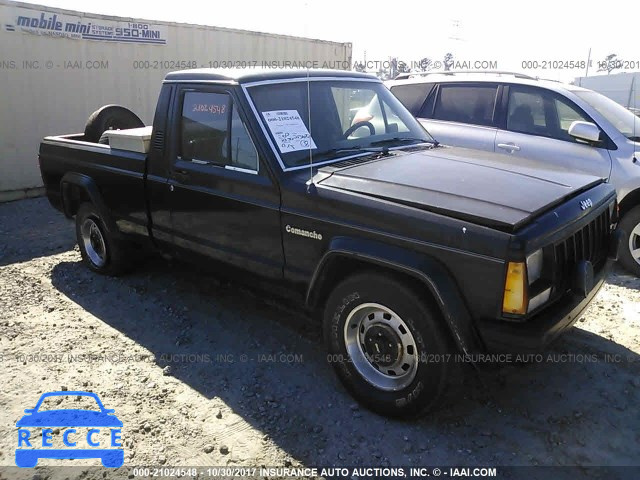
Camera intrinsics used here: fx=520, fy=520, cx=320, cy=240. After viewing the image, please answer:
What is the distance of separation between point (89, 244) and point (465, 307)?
4.16 meters

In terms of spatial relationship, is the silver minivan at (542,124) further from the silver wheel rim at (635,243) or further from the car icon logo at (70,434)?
the car icon logo at (70,434)

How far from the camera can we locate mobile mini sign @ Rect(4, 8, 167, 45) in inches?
318

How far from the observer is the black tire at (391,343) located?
106 inches

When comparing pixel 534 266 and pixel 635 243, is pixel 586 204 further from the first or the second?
pixel 635 243

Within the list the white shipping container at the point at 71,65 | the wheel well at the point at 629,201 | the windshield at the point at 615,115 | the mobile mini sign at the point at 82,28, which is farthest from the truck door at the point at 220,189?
the mobile mini sign at the point at 82,28

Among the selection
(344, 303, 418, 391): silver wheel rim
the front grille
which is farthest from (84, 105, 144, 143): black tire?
the front grille

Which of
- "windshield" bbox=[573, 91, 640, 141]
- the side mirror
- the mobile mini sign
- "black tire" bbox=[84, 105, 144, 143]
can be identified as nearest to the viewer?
the side mirror

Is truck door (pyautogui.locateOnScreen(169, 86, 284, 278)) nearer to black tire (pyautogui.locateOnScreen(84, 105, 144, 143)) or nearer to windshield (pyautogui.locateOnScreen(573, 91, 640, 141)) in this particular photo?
black tire (pyautogui.locateOnScreen(84, 105, 144, 143))

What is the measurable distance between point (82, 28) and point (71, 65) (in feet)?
→ 2.12

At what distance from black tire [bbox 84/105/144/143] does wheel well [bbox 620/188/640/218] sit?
5185mm

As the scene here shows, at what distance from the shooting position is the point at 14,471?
272 centimetres

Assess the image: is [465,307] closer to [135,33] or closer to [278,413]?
[278,413]

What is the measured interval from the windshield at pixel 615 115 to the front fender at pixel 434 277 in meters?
3.74

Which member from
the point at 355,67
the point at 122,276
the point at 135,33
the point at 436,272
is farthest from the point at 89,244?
the point at 355,67
